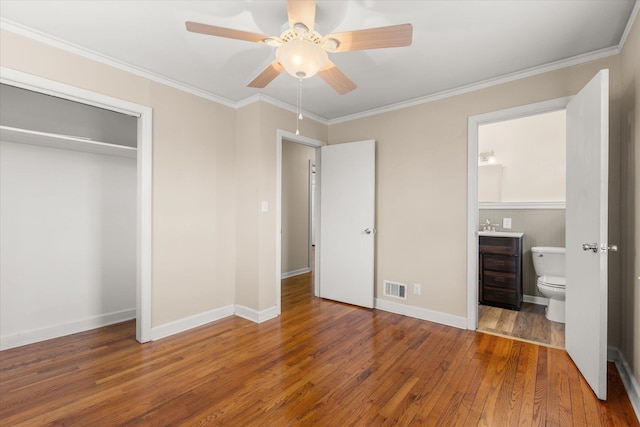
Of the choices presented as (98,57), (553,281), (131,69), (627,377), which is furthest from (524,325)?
(98,57)

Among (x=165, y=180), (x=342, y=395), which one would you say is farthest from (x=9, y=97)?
(x=342, y=395)

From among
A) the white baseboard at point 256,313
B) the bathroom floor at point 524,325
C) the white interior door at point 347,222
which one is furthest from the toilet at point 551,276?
the white baseboard at point 256,313

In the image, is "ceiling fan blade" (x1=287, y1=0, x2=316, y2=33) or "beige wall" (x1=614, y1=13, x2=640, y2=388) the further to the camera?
"beige wall" (x1=614, y1=13, x2=640, y2=388)

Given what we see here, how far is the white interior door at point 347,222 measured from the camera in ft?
12.4

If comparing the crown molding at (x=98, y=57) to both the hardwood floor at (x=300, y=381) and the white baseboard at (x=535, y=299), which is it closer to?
the hardwood floor at (x=300, y=381)

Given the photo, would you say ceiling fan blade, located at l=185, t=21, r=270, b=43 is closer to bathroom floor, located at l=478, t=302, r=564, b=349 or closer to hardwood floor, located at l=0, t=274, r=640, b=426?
hardwood floor, located at l=0, t=274, r=640, b=426

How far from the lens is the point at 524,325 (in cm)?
320

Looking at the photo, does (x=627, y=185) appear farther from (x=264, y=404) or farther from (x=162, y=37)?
(x=162, y=37)

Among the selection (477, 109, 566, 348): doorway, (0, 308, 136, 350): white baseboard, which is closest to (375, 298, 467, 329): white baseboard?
(477, 109, 566, 348): doorway

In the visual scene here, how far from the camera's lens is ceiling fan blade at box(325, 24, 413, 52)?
1624 millimetres

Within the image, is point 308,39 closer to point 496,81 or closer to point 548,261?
point 496,81

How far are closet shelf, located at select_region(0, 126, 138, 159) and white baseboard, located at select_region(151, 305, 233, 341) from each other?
179cm

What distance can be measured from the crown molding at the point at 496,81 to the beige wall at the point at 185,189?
1.79 m

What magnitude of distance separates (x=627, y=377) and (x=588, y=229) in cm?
105
